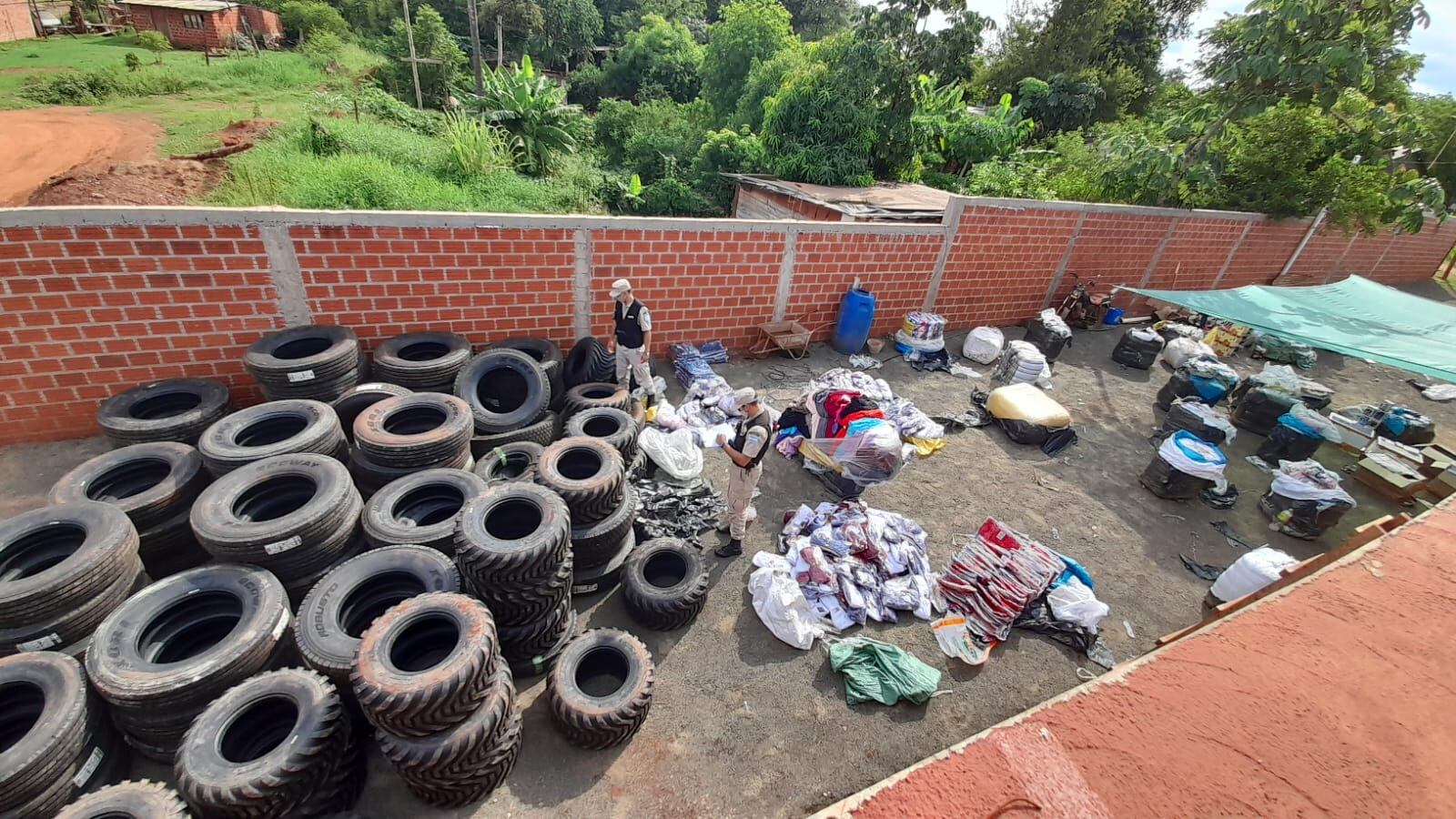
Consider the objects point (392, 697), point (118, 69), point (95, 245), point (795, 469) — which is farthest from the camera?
point (118, 69)

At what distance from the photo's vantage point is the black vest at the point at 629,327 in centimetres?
694

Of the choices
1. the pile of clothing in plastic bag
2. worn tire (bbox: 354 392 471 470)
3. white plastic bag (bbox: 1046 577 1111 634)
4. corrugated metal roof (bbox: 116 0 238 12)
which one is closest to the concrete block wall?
worn tire (bbox: 354 392 471 470)

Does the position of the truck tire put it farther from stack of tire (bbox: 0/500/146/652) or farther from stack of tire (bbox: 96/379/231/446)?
stack of tire (bbox: 96/379/231/446)

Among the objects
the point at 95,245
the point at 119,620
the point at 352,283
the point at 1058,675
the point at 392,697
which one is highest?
the point at 95,245

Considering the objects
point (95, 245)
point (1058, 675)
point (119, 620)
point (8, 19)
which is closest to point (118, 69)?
point (8, 19)

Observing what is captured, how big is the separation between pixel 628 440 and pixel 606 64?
38.4 m

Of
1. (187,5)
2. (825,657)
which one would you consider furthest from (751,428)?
(187,5)

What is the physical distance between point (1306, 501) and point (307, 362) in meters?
11.8

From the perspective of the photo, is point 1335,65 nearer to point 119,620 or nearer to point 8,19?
point 119,620

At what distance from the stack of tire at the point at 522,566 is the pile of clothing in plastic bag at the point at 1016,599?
3.46m

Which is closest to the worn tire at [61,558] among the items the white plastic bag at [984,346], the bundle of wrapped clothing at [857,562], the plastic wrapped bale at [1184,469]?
the bundle of wrapped clothing at [857,562]

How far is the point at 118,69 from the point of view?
78.0ft

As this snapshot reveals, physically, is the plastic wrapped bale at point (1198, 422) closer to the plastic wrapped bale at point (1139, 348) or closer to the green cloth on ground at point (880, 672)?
A: the plastic wrapped bale at point (1139, 348)

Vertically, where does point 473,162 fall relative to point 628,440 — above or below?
above
